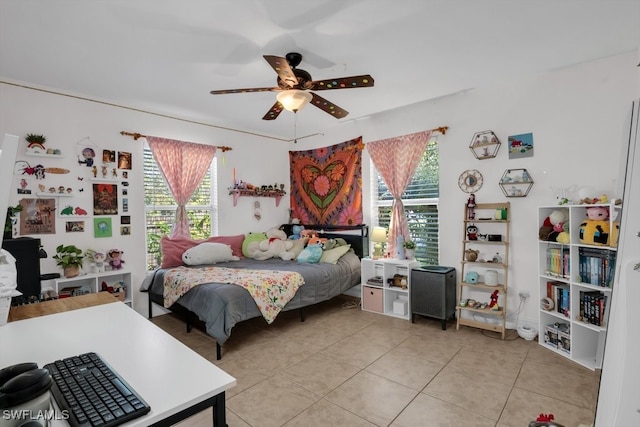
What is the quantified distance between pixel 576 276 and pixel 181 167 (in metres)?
4.30

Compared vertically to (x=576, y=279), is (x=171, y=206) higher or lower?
higher

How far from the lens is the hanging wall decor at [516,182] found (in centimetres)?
318

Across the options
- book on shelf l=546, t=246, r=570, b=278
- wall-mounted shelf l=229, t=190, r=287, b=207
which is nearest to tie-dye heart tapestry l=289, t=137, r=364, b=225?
wall-mounted shelf l=229, t=190, r=287, b=207

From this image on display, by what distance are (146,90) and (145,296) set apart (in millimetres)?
2354

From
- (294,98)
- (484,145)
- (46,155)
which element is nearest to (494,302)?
(484,145)

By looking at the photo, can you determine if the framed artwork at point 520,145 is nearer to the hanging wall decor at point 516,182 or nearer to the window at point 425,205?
the hanging wall decor at point 516,182

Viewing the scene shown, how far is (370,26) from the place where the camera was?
2.25 m

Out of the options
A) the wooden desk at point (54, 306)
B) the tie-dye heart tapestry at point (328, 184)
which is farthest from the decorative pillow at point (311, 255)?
the wooden desk at point (54, 306)

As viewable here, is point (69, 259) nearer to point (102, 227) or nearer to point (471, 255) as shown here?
point (102, 227)

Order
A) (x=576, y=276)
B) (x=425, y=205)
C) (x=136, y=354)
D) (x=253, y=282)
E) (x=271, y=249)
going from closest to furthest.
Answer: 1. (x=136, y=354)
2. (x=576, y=276)
3. (x=253, y=282)
4. (x=425, y=205)
5. (x=271, y=249)

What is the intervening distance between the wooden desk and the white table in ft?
0.34

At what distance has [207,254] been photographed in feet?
12.9

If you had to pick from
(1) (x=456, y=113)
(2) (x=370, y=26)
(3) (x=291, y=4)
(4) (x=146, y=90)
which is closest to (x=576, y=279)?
(1) (x=456, y=113)

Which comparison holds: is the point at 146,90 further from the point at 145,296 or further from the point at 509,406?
the point at 509,406
